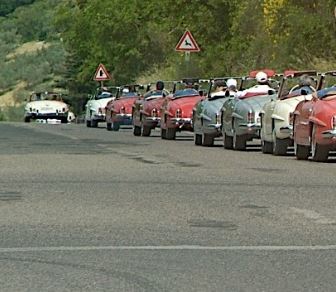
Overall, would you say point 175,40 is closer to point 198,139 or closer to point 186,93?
point 186,93

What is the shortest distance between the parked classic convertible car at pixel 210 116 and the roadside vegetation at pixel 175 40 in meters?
11.2

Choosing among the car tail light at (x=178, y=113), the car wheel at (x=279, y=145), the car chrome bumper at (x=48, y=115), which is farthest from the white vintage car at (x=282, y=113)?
the car chrome bumper at (x=48, y=115)

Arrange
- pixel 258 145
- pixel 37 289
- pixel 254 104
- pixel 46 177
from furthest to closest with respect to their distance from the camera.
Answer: pixel 258 145, pixel 254 104, pixel 46 177, pixel 37 289

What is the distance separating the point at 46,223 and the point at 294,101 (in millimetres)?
10099

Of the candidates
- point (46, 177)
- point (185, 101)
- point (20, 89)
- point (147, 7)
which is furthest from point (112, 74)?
point (46, 177)

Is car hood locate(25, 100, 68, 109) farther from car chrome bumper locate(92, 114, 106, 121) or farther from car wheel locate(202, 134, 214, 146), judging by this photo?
car wheel locate(202, 134, 214, 146)

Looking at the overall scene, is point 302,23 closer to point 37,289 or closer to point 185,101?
point 185,101

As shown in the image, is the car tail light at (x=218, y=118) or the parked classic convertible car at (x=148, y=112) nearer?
the car tail light at (x=218, y=118)

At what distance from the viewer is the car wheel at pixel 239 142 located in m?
24.5

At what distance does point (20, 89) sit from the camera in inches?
3903

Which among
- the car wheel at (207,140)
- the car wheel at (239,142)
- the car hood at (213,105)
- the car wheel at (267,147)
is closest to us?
the car wheel at (267,147)

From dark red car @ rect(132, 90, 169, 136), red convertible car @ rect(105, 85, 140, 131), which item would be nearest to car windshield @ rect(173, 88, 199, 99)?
dark red car @ rect(132, 90, 169, 136)

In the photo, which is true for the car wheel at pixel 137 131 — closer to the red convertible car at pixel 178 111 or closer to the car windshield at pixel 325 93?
the red convertible car at pixel 178 111

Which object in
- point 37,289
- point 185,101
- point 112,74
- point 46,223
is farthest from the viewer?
point 112,74
